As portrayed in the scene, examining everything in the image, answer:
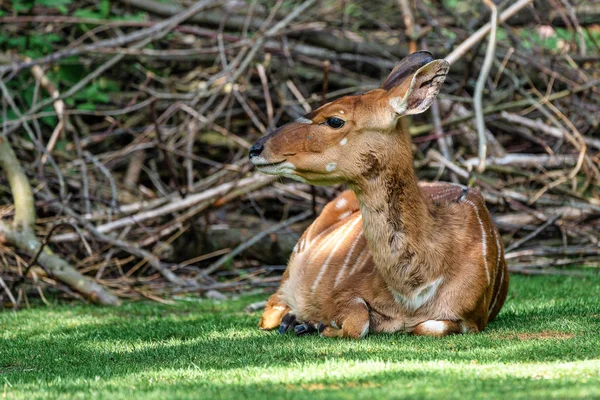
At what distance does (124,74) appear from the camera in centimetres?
1029

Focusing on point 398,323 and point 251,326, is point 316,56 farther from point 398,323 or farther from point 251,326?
point 398,323

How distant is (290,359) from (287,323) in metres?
1.18

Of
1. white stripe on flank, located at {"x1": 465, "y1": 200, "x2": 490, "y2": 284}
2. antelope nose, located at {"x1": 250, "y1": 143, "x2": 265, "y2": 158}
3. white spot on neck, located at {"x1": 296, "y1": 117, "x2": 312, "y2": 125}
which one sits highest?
white spot on neck, located at {"x1": 296, "y1": 117, "x2": 312, "y2": 125}

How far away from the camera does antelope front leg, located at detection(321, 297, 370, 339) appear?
15.6 feet

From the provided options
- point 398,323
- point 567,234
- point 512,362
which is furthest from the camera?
point 567,234

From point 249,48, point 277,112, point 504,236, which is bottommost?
point 504,236

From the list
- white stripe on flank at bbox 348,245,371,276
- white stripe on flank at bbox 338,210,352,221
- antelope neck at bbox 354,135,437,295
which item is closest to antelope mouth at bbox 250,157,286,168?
antelope neck at bbox 354,135,437,295

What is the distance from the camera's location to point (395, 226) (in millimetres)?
4723

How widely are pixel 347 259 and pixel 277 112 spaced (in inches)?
188

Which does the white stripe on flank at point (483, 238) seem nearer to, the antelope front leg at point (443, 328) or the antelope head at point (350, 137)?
the antelope front leg at point (443, 328)

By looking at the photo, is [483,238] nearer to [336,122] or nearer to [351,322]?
[351,322]

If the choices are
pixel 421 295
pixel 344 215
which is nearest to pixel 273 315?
pixel 344 215

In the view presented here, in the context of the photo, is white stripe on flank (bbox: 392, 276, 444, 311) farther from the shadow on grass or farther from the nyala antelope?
the shadow on grass

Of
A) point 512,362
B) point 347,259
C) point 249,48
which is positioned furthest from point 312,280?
point 249,48
